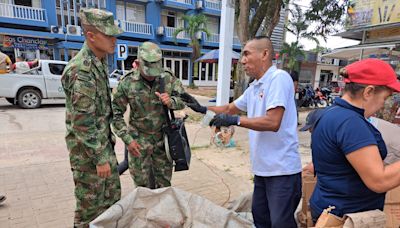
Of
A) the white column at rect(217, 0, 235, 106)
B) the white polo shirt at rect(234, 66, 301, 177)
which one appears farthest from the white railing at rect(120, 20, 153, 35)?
the white polo shirt at rect(234, 66, 301, 177)

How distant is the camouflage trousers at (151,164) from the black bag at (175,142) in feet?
0.43

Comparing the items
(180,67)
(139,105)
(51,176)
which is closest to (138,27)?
(180,67)

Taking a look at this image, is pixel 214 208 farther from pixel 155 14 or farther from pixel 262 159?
pixel 155 14

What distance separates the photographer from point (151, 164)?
2619 mm

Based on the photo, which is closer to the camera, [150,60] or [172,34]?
[150,60]

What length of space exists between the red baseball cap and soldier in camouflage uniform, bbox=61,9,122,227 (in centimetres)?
152

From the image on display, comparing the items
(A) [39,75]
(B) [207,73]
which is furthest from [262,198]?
(B) [207,73]

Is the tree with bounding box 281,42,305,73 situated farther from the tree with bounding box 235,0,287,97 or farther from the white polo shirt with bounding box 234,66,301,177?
the white polo shirt with bounding box 234,66,301,177

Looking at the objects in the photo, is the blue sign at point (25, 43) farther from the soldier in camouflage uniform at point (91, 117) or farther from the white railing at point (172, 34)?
the soldier in camouflage uniform at point (91, 117)

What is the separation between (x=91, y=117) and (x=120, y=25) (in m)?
15.7

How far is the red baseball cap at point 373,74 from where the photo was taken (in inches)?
49.1

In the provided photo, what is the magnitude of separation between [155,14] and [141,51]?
766 inches

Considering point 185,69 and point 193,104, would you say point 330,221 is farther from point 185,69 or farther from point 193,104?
point 185,69

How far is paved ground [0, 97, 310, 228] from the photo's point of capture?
9.64 ft
